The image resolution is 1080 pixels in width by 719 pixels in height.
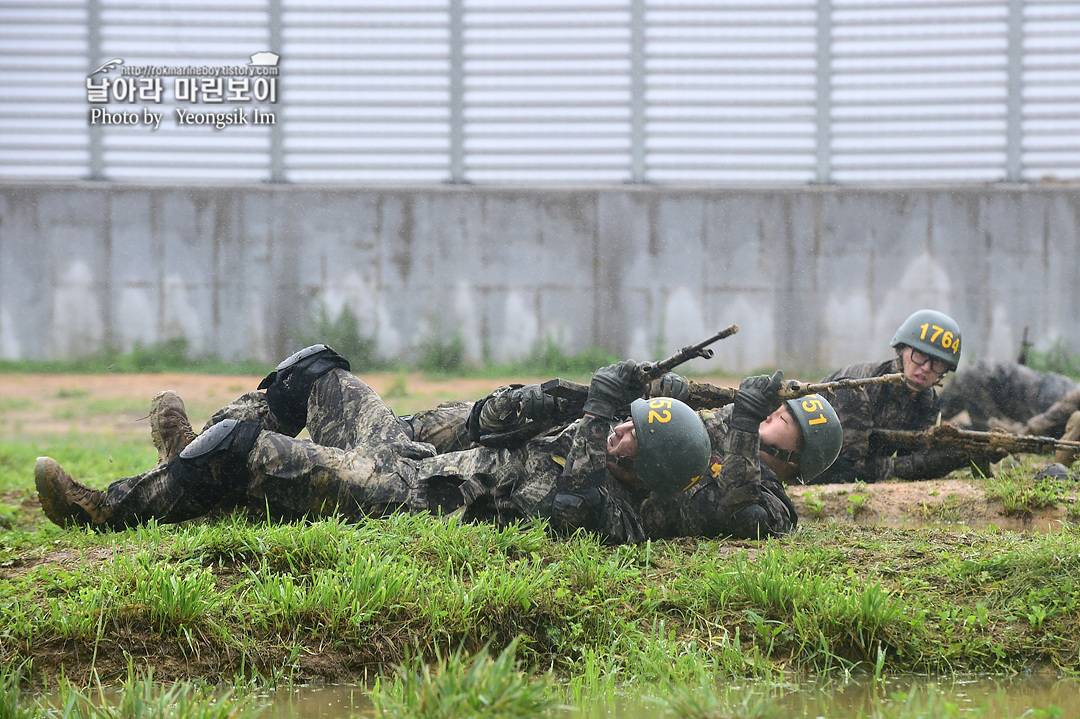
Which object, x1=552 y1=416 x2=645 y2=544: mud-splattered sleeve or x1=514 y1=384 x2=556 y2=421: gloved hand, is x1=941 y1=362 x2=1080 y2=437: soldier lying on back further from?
x1=514 y1=384 x2=556 y2=421: gloved hand

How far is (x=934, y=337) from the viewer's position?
6.53m

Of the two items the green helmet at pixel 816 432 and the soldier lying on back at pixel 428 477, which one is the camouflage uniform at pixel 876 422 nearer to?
the green helmet at pixel 816 432

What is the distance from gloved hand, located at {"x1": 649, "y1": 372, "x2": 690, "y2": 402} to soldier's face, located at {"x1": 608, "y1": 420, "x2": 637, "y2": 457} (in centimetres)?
58

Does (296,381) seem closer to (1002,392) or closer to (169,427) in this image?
(169,427)

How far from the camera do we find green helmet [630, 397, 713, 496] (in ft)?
14.1

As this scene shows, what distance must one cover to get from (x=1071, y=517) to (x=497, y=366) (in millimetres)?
9064

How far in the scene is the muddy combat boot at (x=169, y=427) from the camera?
16.8ft

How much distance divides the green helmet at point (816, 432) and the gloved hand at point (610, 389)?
0.87 m

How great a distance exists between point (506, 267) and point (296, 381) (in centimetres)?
880

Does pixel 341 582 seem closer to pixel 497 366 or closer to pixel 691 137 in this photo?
pixel 497 366

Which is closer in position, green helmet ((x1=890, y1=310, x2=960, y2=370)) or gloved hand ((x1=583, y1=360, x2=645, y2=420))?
gloved hand ((x1=583, y1=360, x2=645, y2=420))

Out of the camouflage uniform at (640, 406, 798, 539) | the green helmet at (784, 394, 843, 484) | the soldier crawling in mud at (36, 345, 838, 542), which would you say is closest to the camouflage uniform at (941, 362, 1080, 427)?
the green helmet at (784, 394, 843, 484)

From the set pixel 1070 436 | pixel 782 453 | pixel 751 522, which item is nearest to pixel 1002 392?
pixel 1070 436

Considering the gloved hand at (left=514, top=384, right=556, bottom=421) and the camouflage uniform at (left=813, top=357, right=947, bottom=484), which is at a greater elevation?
the gloved hand at (left=514, top=384, right=556, bottom=421)
